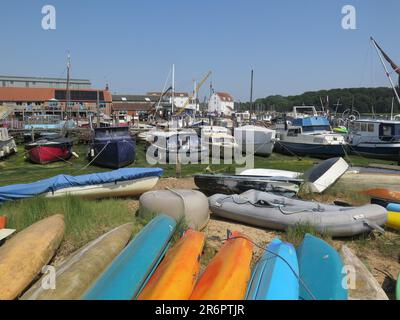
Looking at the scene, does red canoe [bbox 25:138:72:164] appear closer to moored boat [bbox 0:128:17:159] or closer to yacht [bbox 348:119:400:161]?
moored boat [bbox 0:128:17:159]

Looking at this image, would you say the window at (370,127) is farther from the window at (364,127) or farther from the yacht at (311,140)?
the yacht at (311,140)

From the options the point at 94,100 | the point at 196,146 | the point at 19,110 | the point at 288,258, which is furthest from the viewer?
the point at 94,100

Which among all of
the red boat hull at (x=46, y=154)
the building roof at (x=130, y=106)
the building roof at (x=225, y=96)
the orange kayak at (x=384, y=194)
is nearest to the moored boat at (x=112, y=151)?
the red boat hull at (x=46, y=154)

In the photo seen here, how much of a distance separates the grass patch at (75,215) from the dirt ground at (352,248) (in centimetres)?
153

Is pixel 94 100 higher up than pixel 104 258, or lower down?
higher up

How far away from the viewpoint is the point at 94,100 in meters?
78.0

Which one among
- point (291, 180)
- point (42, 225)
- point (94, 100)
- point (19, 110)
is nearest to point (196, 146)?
point (291, 180)

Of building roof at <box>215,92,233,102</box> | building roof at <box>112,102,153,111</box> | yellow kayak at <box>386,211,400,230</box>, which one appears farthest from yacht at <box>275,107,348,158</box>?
building roof at <box>215,92,233,102</box>

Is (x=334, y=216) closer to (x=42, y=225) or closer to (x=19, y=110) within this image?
(x=42, y=225)

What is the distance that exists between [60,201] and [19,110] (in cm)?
6436

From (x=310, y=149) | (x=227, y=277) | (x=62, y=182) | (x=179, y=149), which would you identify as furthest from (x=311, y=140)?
(x=227, y=277)

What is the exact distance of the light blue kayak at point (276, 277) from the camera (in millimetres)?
4609

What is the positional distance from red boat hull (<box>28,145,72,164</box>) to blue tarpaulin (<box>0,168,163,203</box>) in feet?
42.8
